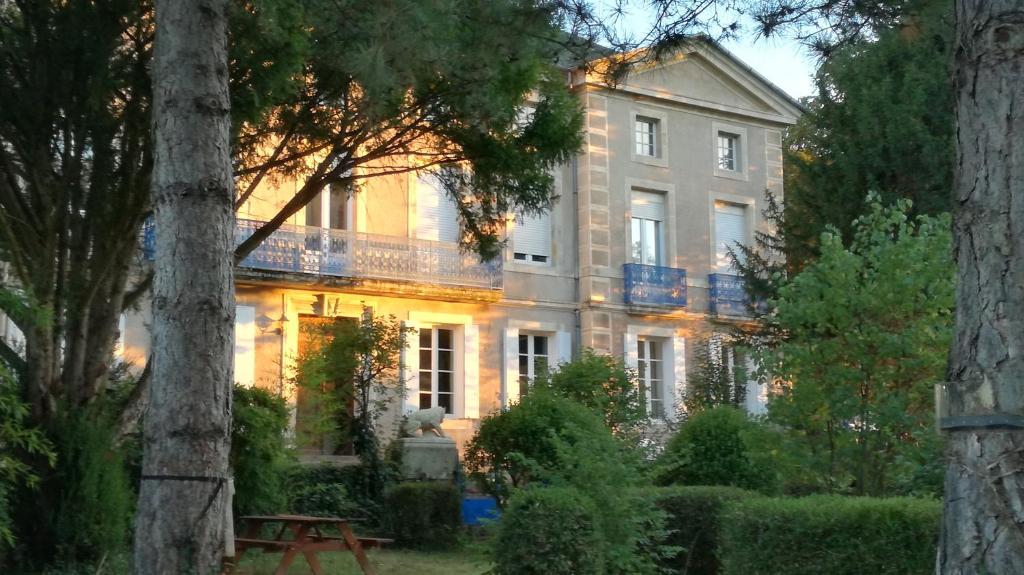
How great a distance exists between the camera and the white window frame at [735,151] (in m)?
27.0

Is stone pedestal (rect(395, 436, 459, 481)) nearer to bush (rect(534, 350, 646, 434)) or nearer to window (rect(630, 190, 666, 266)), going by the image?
bush (rect(534, 350, 646, 434))

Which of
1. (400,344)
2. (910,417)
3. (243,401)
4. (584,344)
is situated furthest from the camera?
(584,344)

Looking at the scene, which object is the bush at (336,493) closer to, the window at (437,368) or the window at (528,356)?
the window at (437,368)

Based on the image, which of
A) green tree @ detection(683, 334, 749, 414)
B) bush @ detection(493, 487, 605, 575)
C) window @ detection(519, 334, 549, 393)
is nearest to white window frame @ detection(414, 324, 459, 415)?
window @ detection(519, 334, 549, 393)

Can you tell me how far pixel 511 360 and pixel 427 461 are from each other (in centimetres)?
674

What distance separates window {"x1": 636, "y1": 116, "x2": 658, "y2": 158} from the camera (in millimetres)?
26109

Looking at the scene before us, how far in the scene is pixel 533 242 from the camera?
80.7 feet

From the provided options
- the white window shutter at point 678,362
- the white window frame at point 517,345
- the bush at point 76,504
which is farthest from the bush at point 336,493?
the white window shutter at point 678,362

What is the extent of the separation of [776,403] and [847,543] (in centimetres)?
262

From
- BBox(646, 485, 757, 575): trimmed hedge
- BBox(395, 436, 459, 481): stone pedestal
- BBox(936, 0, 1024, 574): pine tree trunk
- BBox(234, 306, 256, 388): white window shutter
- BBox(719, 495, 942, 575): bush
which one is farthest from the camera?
BBox(234, 306, 256, 388): white window shutter

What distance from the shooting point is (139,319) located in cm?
2028

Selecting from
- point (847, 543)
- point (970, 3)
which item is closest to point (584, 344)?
point (847, 543)

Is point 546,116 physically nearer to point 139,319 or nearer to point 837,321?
point 837,321

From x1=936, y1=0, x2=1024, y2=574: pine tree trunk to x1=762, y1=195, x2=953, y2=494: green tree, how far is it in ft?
17.7
